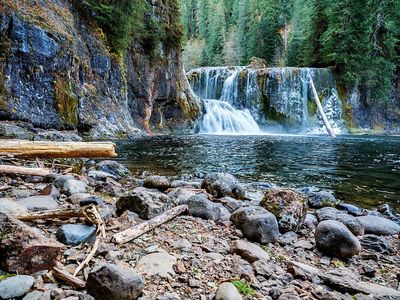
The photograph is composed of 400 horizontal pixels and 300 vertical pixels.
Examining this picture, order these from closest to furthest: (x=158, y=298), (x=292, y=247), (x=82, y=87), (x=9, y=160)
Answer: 1. (x=158, y=298)
2. (x=292, y=247)
3. (x=9, y=160)
4. (x=82, y=87)

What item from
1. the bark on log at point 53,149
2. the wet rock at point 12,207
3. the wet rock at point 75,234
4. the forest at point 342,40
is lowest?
the wet rock at point 75,234

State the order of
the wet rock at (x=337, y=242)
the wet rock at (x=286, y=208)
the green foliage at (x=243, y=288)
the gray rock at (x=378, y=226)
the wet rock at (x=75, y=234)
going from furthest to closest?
the gray rock at (x=378, y=226)
the wet rock at (x=286, y=208)
the wet rock at (x=337, y=242)
the wet rock at (x=75, y=234)
the green foliage at (x=243, y=288)

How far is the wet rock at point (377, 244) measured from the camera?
3.27 metres

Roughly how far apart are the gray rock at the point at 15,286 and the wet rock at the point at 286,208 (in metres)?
2.72

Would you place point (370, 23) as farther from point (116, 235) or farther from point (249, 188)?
point (116, 235)

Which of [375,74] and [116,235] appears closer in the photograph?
[116,235]

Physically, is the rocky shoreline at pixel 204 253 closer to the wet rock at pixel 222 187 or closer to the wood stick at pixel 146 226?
the wood stick at pixel 146 226

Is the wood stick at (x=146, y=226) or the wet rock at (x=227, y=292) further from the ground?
the wood stick at (x=146, y=226)

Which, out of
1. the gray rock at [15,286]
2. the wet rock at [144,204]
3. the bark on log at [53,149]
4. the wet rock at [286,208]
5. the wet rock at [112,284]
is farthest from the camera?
the bark on log at [53,149]

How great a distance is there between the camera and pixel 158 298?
1.78 meters

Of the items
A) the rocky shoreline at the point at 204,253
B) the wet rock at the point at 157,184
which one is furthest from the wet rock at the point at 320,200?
the wet rock at the point at 157,184

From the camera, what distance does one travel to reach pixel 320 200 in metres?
5.20

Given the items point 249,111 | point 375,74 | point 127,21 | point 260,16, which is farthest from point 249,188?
point 260,16

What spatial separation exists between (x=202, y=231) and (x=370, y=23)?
31.7 metres
